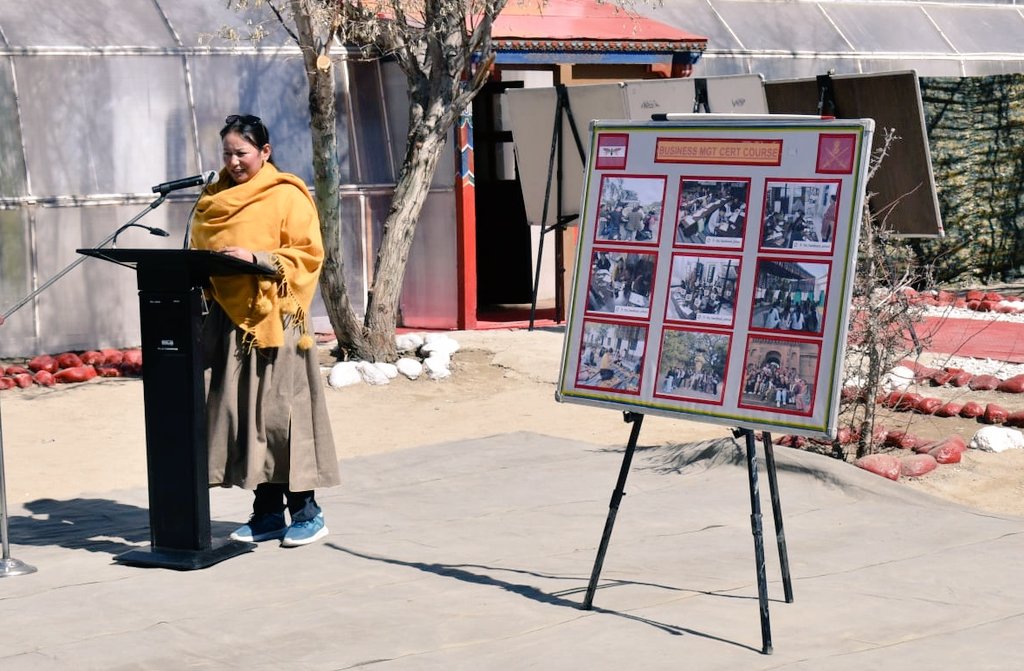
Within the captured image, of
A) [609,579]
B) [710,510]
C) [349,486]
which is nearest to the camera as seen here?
→ [609,579]

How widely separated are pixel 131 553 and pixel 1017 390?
6.23m

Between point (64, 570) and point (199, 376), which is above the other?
point (199, 376)

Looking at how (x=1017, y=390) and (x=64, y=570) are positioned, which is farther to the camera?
(x=1017, y=390)

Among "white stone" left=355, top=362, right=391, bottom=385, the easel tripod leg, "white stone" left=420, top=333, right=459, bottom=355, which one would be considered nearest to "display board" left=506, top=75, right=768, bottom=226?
"white stone" left=420, top=333, right=459, bottom=355

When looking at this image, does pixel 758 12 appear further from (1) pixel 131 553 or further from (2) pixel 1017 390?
(1) pixel 131 553

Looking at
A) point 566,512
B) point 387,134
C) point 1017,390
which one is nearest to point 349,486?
point 566,512

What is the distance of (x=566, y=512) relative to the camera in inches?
268

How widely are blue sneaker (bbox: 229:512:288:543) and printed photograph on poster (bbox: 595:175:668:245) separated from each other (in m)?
2.07

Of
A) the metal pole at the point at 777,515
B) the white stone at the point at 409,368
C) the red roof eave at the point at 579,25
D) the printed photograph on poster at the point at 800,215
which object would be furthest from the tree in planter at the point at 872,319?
the red roof eave at the point at 579,25

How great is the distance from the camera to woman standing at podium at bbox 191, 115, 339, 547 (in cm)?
593

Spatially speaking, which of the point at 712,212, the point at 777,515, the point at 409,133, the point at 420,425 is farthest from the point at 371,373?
the point at 712,212

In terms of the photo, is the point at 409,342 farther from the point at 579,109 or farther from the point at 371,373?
the point at 579,109

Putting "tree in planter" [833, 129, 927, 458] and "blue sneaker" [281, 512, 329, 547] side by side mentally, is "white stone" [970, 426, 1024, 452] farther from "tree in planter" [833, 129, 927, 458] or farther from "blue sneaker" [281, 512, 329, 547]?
"blue sneaker" [281, 512, 329, 547]

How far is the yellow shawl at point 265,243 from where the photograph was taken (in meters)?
5.91
